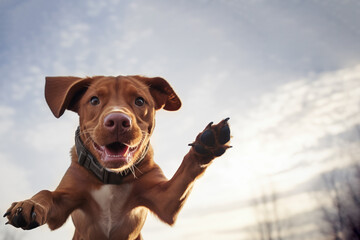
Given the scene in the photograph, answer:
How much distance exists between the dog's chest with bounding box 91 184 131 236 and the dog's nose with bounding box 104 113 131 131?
1050 millimetres

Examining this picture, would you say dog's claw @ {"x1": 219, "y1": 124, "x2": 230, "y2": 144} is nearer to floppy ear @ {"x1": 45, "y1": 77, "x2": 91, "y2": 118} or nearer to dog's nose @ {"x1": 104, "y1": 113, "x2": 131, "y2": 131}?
dog's nose @ {"x1": 104, "y1": 113, "x2": 131, "y2": 131}

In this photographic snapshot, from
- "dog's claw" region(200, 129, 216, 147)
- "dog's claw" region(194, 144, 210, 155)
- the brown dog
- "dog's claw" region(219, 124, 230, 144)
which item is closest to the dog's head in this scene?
the brown dog

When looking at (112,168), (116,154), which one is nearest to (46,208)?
(112,168)

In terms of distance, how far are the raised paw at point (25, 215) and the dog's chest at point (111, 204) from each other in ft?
3.15

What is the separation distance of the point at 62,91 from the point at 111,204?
1.63 metres

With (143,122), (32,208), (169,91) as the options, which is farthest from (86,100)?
(32,208)

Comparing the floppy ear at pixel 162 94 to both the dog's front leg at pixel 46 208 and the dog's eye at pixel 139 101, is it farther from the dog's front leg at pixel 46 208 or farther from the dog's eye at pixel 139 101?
the dog's front leg at pixel 46 208

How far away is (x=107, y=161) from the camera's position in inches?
136

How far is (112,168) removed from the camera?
3.46 metres

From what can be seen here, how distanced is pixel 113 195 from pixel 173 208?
2.73 feet

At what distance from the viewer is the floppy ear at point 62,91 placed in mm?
4031

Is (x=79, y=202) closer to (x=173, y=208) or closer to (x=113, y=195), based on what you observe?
(x=113, y=195)

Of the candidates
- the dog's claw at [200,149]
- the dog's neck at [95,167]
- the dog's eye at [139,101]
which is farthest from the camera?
the dog's eye at [139,101]

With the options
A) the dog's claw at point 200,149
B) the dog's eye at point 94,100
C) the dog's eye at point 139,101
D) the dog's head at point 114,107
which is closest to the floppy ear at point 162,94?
the dog's head at point 114,107
